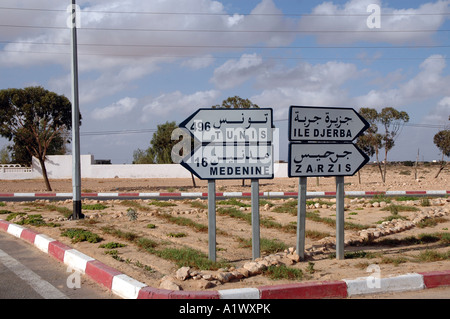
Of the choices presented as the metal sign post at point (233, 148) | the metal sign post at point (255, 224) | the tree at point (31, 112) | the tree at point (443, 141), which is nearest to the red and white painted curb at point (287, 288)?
the metal sign post at point (255, 224)

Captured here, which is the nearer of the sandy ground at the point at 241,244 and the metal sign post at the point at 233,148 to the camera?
the sandy ground at the point at 241,244

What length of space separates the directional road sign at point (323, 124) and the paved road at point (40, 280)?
3.58 metres

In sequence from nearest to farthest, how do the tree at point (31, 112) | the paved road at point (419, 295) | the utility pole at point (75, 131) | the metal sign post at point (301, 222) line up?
the paved road at point (419, 295) < the metal sign post at point (301, 222) < the utility pole at point (75, 131) < the tree at point (31, 112)

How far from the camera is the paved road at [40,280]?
555 centimetres

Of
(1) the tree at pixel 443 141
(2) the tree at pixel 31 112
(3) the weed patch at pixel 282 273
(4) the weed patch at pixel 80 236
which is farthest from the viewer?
(1) the tree at pixel 443 141

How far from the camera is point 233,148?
23.6 ft

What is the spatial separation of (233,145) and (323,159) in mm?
1441

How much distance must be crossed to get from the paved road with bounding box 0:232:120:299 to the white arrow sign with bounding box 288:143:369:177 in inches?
129

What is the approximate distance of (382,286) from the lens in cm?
566

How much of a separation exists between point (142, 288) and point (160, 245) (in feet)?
9.60

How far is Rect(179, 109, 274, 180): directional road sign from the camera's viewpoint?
707 centimetres

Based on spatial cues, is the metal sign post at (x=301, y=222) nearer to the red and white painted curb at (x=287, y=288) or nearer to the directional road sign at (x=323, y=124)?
the directional road sign at (x=323, y=124)

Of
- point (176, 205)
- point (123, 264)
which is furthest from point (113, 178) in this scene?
point (123, 264)
